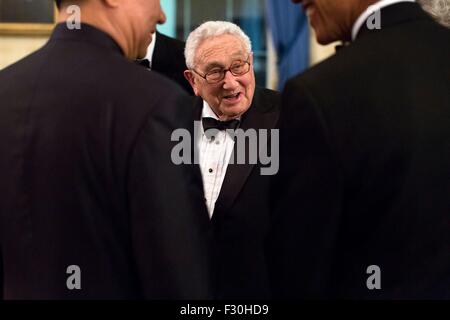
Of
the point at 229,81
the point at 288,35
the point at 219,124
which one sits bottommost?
the point at 219,124

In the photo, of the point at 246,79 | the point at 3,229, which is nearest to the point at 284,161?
the point at 3,229

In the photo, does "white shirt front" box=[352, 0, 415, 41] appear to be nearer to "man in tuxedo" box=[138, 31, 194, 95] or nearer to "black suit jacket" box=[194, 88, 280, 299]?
"black suit jacket" box=[194, 88, 280, 299]

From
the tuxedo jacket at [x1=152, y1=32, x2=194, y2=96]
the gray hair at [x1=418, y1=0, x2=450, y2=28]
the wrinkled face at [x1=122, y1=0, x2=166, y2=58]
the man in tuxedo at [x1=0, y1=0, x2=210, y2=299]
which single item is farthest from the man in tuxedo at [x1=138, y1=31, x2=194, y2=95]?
the man in tuxedo at [x1=0, y1=0, x2=210, y2=299]

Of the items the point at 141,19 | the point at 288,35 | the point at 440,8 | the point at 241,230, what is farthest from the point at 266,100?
the point at 288,35

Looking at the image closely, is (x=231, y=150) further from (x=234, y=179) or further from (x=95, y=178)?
(x=95, y=178)

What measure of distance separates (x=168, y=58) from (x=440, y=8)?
3.73 feet

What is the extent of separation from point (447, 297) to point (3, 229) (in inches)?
35.4

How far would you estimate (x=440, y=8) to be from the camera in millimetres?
2479

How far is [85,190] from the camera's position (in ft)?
4.60

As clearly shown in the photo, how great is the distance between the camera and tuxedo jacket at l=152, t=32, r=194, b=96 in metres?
3.06

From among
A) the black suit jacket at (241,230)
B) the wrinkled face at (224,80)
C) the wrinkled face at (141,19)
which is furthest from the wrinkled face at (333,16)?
the wrinkled face at (224,80)

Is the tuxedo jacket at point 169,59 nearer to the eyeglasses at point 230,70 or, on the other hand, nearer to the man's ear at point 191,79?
the man's ear at point 191,79

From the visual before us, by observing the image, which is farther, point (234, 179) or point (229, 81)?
point (229, 81)

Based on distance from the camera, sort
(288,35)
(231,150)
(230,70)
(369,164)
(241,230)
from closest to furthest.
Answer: (369,164)
(241,230)
(231,150)
(230,70)
(288,35)
